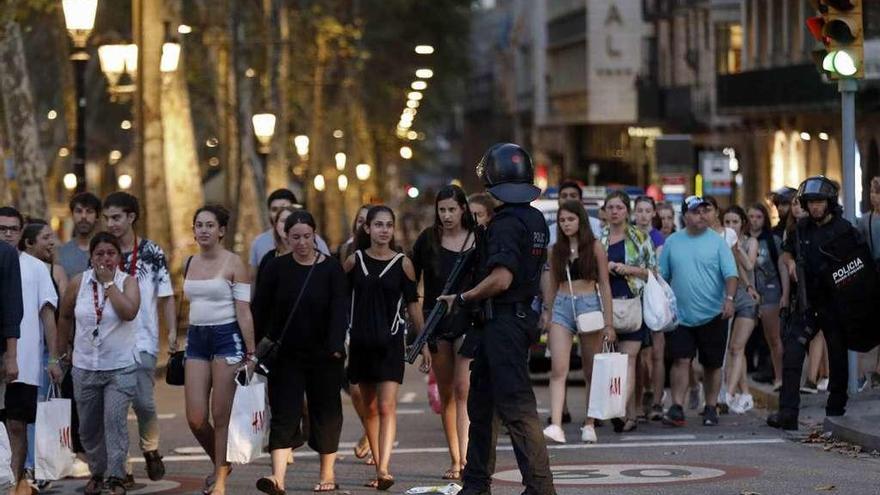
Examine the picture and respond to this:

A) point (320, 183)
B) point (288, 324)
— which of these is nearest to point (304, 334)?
point (288, 324)

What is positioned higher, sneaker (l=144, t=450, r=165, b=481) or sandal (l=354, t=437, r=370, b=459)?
sneaker (l=144, t=450, r=165, b=481)

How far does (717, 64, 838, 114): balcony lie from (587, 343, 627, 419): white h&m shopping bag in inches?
1026

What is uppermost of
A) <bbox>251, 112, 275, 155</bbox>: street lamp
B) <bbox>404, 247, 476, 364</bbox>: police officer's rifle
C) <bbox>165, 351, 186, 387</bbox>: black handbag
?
<bbox>251, 112, 275, 155</bbox>: street lamp

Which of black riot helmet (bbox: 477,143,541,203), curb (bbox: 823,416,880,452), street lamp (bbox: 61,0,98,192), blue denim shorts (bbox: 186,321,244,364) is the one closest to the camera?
black riot helmet (bbox: 477,143,541,203)

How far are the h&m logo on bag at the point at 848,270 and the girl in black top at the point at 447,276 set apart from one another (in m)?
2.95

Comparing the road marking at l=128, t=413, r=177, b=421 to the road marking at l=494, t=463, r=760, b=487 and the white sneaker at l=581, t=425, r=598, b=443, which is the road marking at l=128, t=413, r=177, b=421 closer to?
the white sneaker at l=581, t=425, r=598, b=443

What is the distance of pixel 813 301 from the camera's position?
1609 cm

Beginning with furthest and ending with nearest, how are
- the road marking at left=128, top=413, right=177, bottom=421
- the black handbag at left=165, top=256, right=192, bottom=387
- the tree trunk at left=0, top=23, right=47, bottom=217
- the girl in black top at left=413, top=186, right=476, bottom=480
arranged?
the tree trunk at left=0, top=23, right=47, bottom=217 → the road marking at left=128, top=413, right=177, bottom=421 → the girl in black top at left=413, top=186, right=476, bottom=480 → the black handbag at left=165, top=256, right=192, bottom=387

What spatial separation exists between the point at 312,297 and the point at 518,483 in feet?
5.37

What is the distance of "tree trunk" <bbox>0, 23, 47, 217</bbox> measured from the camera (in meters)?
32.6

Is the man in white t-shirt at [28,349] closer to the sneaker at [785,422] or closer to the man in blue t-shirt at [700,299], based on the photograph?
the sneaker at [785,422]

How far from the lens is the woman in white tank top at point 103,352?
13359 mm

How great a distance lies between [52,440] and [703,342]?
6.10 meters

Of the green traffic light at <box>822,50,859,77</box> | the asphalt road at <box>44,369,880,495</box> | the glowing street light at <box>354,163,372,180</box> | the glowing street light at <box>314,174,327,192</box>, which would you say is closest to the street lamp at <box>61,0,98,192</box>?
the asphalt road at <box>44,369,880,495</box>
